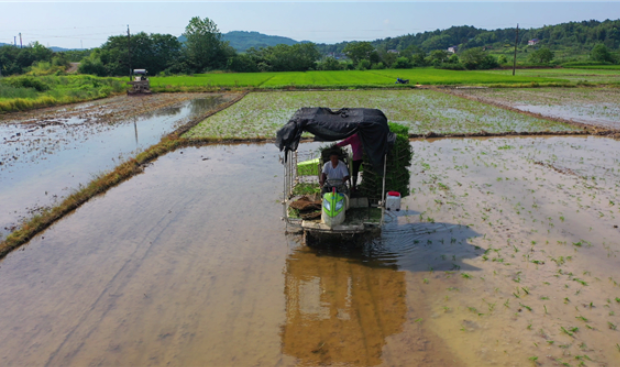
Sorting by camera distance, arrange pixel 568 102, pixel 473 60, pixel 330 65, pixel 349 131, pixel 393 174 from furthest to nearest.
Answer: pixel 330 65 < pixel 473 60 < pixel 568 102 < pixel 393 174 < pixel 349 131

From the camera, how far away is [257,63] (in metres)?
70.5

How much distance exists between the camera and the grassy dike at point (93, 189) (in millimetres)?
7934

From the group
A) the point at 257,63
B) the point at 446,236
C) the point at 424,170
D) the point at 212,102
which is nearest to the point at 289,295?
the point at 446,236

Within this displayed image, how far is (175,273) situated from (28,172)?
28.6 feet

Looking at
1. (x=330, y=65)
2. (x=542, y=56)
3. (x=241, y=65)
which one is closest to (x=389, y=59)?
(x=330, y=65)

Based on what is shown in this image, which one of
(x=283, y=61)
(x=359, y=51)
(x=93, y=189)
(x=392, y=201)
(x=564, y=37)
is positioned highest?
(x=564, y=37)

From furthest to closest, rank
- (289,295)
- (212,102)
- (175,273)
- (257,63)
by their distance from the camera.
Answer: (257,63), (212,102), (175,273), (289,295)

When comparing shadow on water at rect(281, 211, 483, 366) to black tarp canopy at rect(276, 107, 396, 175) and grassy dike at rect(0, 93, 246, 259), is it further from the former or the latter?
grassy dike at rect(0, 93, 246, 259)

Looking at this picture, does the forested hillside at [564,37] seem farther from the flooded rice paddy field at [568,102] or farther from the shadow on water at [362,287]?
the shadow on water at [362,287]

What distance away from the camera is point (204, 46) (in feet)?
250

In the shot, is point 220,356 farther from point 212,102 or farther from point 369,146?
point 212,102

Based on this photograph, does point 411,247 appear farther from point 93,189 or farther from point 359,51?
point 359,51

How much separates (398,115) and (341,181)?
15.2 m

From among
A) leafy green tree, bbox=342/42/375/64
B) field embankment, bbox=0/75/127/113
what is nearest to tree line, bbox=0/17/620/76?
leafy green tree, bbox=342/42/375/64
